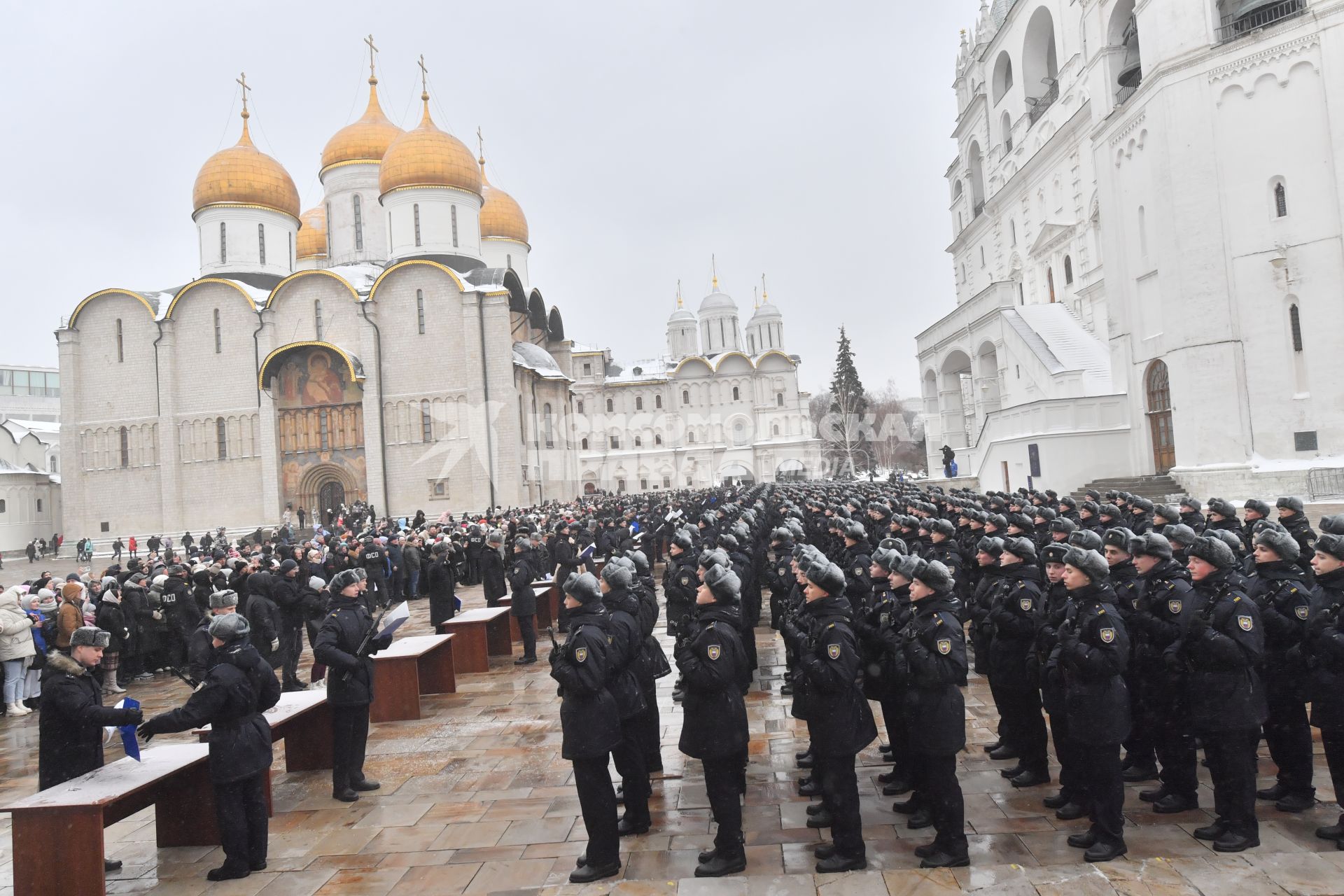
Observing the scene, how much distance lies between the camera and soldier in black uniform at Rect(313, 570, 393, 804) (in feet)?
20.3

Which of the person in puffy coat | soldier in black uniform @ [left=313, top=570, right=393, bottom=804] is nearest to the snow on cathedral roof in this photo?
the person in puffy coat

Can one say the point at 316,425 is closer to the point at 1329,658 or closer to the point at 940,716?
the point at 940,716

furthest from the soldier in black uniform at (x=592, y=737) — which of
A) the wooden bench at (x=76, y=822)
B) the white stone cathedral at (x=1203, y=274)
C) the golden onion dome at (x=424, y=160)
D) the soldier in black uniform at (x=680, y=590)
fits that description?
the golden onion dome at (x=424, y=160)

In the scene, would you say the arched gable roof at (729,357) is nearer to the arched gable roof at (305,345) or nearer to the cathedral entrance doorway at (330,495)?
the arched gable roof at (305,345)

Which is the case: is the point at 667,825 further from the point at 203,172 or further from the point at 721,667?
the point at 203,172

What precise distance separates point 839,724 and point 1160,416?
1977 cm

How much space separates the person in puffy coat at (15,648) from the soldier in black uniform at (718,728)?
8300 millimetres

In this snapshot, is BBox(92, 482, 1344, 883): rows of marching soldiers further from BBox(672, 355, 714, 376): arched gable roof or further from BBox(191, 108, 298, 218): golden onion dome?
BBox(672, 355, 714, 376): arched gable roof

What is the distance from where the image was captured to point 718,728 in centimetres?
Result: 463

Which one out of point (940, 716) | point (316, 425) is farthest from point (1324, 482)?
point (316, 425)

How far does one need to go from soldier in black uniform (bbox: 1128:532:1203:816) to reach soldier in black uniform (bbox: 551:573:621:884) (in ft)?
10.4

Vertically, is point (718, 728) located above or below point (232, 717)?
below

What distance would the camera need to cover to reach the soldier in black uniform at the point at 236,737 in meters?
4.88

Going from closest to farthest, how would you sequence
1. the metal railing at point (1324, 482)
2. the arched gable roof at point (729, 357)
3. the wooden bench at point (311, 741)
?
the wooden bench at point (311, 741) → the metal railing at point (1324, 482) → the arched gable roof at point (729, 357)
